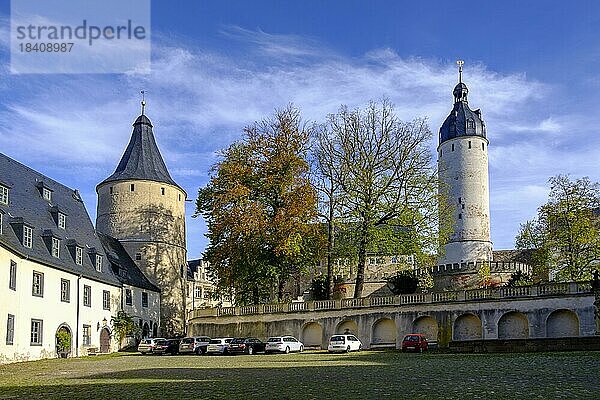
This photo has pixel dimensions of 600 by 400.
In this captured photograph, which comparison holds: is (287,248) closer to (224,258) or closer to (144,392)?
(224,258)

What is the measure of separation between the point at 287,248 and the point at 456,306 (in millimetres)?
11257

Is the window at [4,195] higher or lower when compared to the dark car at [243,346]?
higher

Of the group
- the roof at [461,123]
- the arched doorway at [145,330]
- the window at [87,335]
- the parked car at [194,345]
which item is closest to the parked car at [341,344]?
the parked car at [194,345]

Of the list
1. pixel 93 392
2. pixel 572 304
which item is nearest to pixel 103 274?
pixel 572 304

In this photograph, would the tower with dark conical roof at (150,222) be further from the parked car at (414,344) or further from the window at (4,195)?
the parked car at (414,344)

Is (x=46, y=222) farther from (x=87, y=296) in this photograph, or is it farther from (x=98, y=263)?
(x=98, y=263)

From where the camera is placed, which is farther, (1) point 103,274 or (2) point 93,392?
(1) point 103,274

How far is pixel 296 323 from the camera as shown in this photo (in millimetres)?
51625

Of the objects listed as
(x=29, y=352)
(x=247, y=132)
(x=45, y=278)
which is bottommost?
(x=29, y=352)

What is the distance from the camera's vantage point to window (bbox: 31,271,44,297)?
39609 millimetres

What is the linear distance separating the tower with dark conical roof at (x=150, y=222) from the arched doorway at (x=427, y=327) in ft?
72.7

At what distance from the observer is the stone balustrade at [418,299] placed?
1687 inches

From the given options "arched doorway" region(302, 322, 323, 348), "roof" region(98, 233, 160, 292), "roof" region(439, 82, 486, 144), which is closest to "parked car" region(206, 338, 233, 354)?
"arched doorway" region(302, 322, 323, 348)

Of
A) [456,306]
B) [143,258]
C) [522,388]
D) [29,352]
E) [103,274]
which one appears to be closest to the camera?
[522,388]
